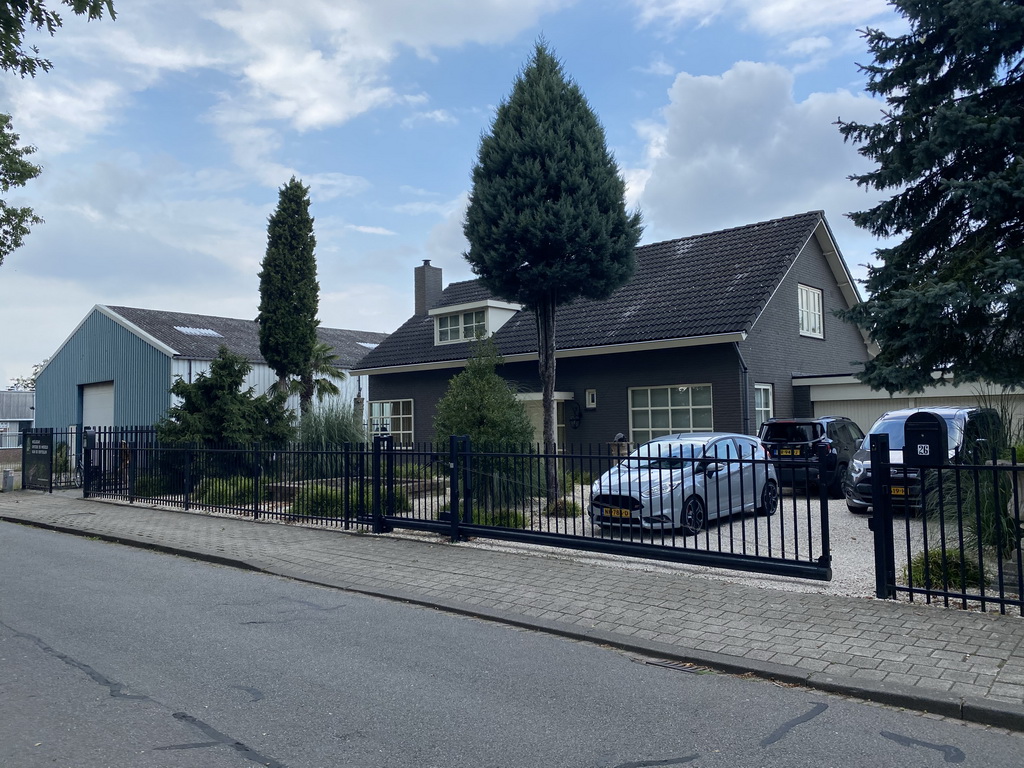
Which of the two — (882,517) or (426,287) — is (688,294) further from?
(882,517)

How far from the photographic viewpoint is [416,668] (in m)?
5.95

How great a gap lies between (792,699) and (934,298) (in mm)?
5803

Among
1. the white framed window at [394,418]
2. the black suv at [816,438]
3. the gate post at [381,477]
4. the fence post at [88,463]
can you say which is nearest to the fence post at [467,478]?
the gate post at [381,477]

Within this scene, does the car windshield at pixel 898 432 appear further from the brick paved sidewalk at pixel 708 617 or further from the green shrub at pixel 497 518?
the brick paved sidewalk at pixel 708 617

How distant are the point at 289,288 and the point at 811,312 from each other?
52.3ft

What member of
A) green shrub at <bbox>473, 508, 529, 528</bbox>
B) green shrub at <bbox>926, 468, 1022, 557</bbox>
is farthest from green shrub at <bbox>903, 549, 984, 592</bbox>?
green shrub at <bbox>473, 508, 529, 528</bbox>

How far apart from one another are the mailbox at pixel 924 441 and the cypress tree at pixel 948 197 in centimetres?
227

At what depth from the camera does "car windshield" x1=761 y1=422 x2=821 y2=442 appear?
1605 centimetres

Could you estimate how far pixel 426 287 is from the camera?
101 ft

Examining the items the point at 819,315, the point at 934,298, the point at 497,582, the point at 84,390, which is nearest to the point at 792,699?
the point at 497,582

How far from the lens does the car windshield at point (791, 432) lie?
16047mm

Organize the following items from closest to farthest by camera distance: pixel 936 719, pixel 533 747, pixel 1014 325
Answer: pixel 533 747, pixel 936 719, pixel 1014 325

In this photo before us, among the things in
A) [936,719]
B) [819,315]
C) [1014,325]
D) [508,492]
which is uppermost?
[819,315]

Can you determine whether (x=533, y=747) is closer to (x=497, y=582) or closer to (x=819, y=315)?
(x=497, y=582)
